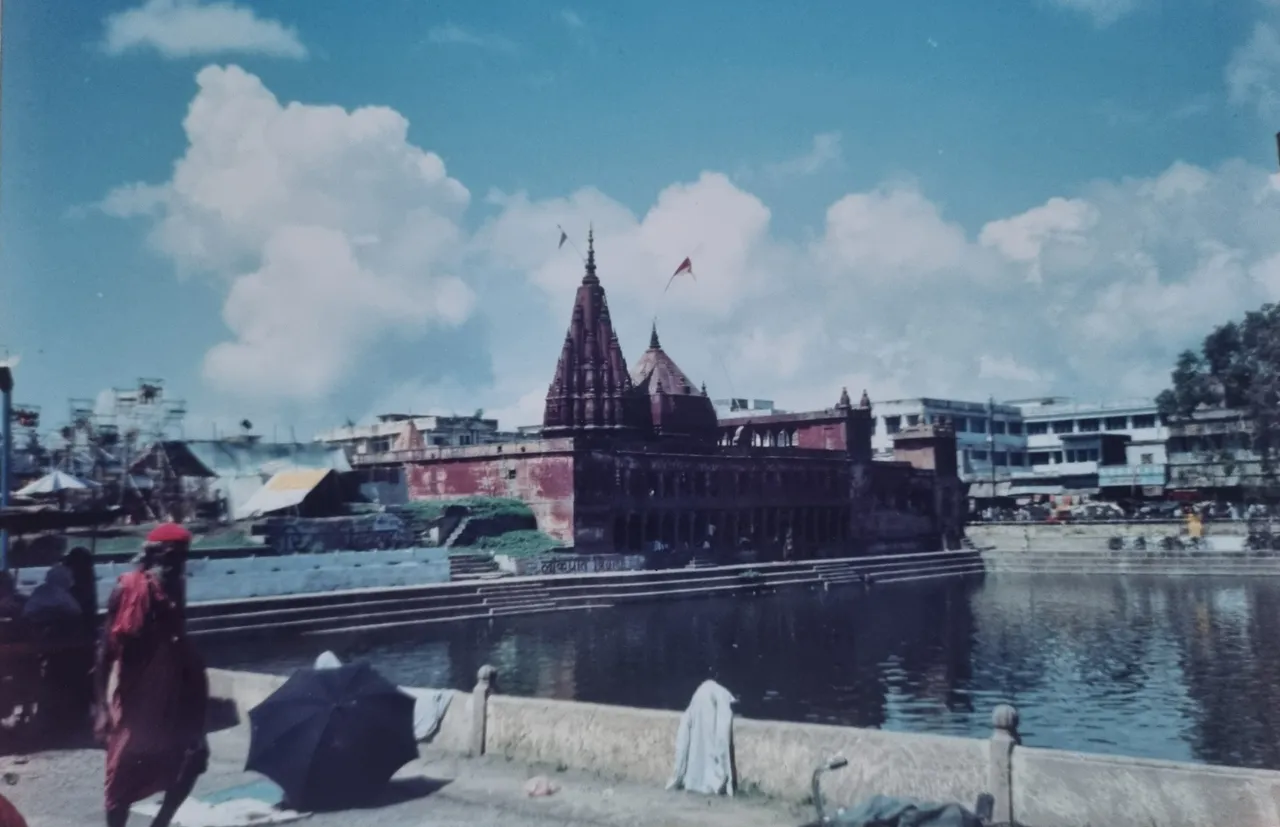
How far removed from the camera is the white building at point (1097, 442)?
6275 cm

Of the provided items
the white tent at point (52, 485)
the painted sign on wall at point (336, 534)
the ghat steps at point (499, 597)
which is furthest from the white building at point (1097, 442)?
the white tent at point (52, 485)

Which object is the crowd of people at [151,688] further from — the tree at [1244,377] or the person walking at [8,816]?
the tree at [1244,377]

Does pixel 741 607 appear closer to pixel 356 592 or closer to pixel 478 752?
pixel 356 592

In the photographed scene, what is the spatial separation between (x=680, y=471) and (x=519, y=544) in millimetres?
9924

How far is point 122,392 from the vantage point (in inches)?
750

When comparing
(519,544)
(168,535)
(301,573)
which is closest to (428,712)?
(168,535)

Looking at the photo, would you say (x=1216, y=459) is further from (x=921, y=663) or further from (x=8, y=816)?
(x=8, y=816)

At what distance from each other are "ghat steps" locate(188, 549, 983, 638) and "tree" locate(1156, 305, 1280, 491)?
641 inches

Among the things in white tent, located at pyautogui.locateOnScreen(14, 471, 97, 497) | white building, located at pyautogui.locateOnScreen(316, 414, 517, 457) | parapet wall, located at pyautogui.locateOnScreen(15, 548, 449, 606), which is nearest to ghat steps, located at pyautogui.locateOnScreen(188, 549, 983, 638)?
parapet wall, located at pyautogui.locateOnScreen(15, 548, 449, 606)

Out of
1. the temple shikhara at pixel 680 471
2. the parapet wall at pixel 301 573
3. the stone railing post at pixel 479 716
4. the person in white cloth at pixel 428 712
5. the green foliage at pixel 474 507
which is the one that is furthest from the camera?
the temple shikhara at pixel 680 471

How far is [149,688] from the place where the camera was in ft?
22.5

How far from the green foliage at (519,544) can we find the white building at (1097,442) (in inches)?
1535

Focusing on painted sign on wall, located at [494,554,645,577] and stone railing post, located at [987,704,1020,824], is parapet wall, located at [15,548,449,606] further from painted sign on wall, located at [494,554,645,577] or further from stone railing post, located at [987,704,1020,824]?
stone railing post, located at [987,704,1020,824]

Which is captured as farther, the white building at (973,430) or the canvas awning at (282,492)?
the white building at (973,430)
